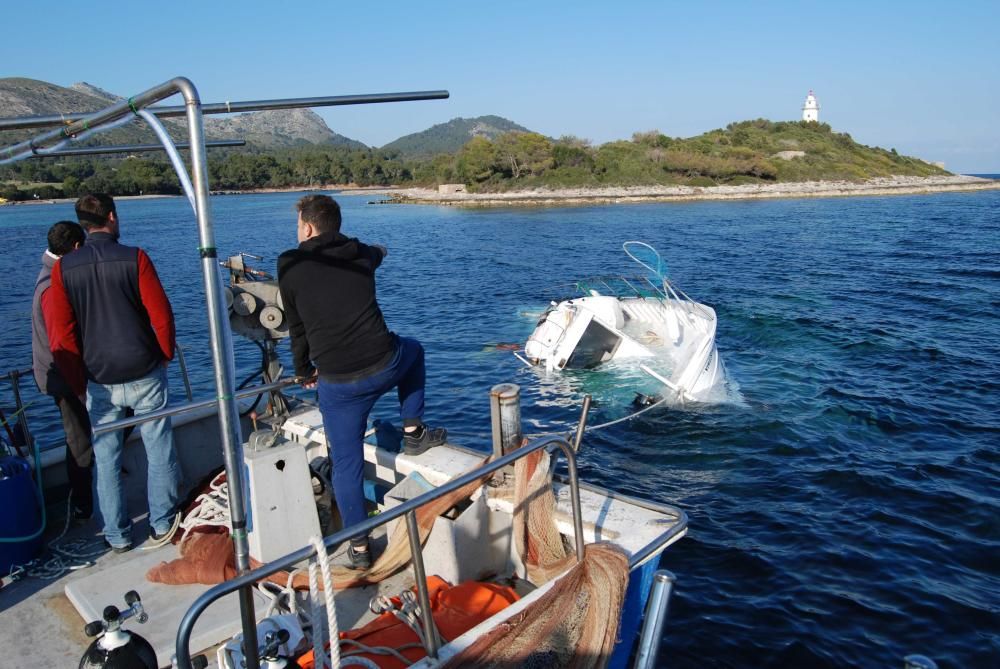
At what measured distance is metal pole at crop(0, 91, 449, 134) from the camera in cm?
320

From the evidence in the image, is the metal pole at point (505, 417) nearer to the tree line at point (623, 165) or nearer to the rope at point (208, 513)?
the rope at point (208, 513)

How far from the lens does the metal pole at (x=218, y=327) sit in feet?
8.59

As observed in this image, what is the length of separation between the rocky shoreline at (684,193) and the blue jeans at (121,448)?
75578 millimetres

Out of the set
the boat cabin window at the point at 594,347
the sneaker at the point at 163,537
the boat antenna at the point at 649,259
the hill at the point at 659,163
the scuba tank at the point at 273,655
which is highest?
the hill at the point at 659,163

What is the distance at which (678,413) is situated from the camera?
12.9m

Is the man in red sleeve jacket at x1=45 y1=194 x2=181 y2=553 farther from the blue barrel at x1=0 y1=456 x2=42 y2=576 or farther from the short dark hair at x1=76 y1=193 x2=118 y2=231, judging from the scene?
the blue barrel at x1=0 y1=456 x2=42 y2=576

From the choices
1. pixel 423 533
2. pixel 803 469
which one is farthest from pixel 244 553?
pixel 803 469

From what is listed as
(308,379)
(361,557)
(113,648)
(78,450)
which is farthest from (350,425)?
(78,450)

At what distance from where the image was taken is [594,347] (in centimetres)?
1630

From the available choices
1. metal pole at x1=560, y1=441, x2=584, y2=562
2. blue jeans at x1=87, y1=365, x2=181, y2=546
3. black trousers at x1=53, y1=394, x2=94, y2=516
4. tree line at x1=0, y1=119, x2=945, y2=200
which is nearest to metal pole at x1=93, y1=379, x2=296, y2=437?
blue jeans at x1=87, y1=365, x2=181, y2=546

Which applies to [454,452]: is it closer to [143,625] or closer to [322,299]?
[322,299]

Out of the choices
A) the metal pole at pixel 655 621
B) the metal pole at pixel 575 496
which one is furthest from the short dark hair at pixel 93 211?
the metal pole at pixel 655 621

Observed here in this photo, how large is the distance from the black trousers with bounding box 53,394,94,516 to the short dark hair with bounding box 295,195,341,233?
8.56ft

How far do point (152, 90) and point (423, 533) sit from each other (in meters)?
2.76
